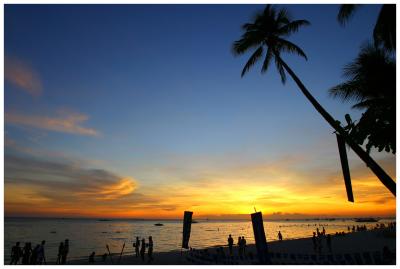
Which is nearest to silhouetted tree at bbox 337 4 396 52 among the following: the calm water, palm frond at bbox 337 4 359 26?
palm frond at bbox 337 4 359 26

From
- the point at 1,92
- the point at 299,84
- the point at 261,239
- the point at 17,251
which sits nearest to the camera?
the point at 1,92

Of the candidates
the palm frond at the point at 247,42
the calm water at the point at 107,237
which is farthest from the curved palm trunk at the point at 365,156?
the calm water at the point at 107,237

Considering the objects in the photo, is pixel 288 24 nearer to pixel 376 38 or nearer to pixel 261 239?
pixel 376 38

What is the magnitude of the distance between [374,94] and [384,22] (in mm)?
4088

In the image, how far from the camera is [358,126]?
38.6 ft

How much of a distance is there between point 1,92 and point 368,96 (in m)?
15.4

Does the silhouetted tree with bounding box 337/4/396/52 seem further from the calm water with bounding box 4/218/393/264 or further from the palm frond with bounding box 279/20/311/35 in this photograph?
the calm water with bounding box 4/218/393/264

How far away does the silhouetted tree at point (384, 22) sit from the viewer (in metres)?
11.3

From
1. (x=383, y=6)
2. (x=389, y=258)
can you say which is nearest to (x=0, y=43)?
(x=383, y=6)

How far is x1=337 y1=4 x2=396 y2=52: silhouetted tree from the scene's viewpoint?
1131 cm

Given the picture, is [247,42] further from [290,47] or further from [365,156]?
[365,156]

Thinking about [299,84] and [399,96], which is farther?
[299,84]

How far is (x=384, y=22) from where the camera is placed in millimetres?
11656

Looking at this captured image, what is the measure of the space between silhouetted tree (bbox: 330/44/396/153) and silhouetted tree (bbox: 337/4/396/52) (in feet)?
3.60
